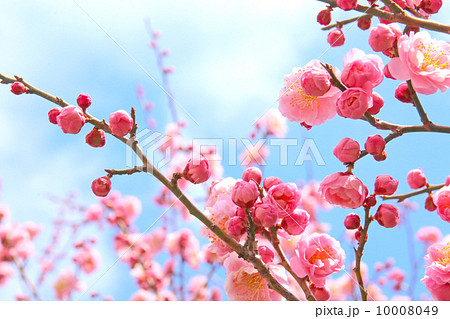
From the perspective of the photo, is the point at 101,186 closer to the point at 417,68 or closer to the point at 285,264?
the point at 285,264

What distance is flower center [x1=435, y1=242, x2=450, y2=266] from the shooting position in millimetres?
988

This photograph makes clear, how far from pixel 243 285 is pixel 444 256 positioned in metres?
0.53

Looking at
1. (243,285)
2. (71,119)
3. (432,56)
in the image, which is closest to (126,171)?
(71,119)

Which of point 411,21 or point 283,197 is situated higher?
point 411,21

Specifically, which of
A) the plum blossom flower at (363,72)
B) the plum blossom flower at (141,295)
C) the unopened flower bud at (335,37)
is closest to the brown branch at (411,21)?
the plum blossom flower at (363,72)

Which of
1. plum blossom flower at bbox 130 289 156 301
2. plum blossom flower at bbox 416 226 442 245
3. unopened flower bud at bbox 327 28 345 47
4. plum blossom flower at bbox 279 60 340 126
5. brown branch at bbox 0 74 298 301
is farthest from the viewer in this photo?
plum blossom flower at bbox 416 226 442 245

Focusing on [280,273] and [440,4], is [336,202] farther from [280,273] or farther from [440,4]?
[440,4]

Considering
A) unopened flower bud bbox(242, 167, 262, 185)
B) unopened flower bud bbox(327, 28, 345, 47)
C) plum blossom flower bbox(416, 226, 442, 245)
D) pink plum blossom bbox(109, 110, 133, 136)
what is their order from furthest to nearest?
1. plum blossom flower bbox(416, 226, 442, 245)
2. unopened flower bud bbox(327, 28, 345, 47)
3. unopened flower bud bbox(242, 167, 262, 185)
4. pink plum blossom bbox(109, 110, 133, 136)

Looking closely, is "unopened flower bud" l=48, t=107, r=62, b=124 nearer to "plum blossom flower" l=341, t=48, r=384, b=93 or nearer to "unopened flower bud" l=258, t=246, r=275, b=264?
"unopened flower bud" l=258, t=246, r=275, b=264

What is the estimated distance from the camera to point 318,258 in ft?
3.04

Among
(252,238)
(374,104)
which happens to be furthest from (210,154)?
Answer: (252,238)

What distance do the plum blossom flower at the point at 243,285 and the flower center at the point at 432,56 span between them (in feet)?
2.23

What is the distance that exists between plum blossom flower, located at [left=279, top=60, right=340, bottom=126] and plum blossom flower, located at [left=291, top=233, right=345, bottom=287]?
0.34 m

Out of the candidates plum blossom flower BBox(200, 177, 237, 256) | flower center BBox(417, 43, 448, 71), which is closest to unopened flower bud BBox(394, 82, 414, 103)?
flower center BBox(417, 43, 448, 71)
